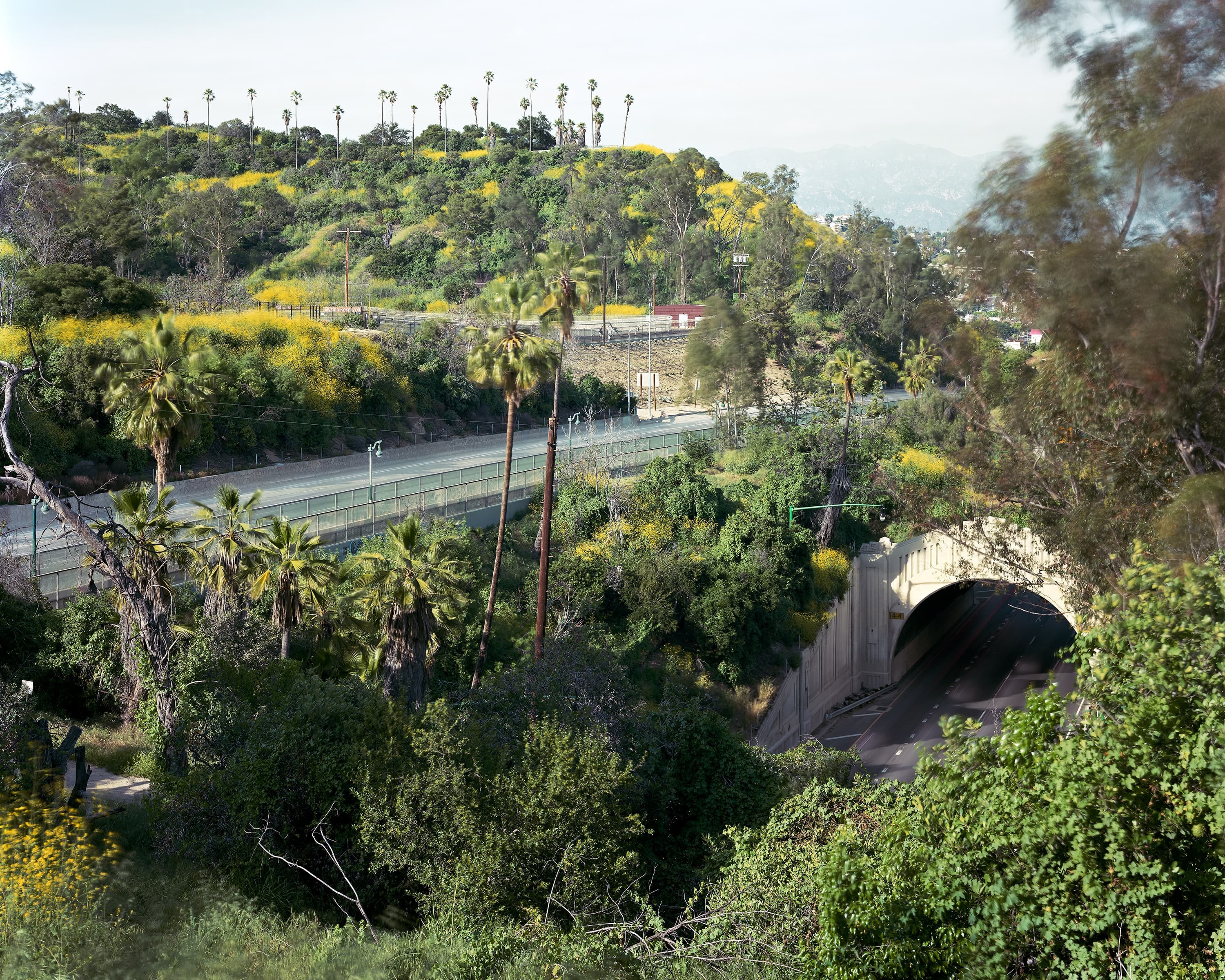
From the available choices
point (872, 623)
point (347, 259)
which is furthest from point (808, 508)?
point (347, 259)

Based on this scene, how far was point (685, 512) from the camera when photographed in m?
39.2

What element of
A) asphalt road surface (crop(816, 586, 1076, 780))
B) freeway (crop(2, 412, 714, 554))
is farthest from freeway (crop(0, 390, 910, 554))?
asphalt road surface (crop(816, 586, 1076, 780))

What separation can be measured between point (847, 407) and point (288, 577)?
30.9 m

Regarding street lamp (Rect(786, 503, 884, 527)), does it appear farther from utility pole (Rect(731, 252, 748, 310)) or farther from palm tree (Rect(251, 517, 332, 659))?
utility pole (Rect(731, 252, 748, 310))

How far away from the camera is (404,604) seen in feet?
64.9

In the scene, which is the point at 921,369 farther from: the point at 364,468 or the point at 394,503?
the point at 394,503

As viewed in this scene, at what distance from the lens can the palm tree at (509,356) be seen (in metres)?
24.0

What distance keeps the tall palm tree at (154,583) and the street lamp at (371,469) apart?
747 cm

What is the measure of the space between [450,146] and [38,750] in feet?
331

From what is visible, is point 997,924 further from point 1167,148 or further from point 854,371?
point 854,371

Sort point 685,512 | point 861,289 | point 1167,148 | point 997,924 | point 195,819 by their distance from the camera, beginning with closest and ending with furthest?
point 997,924 → point 1167,148 → point 195,819 → point 685,512 → point 861,289

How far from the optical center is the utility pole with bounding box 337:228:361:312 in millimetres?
63062

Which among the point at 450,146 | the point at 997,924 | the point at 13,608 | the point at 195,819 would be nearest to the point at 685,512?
the point at 13,608

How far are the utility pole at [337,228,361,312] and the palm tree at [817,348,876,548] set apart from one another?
27.0 meters
